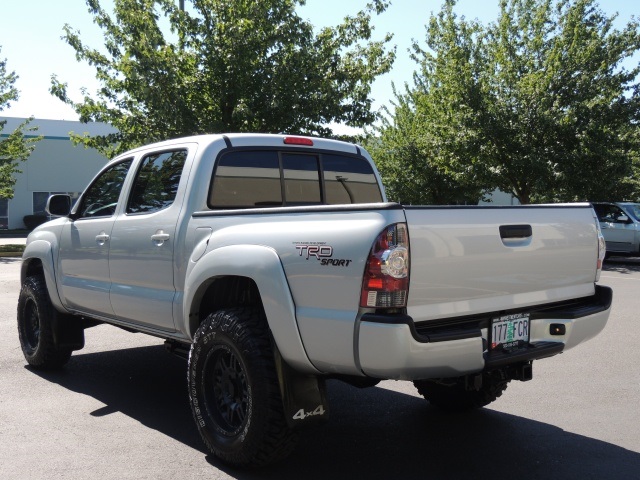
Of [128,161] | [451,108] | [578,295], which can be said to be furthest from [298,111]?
[578,295]

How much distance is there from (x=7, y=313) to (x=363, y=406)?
6.87 meters

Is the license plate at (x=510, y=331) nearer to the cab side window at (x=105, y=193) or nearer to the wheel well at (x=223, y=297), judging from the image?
the wheel well at (x=223, y=297)

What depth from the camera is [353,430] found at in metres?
4.99

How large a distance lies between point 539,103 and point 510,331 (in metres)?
19.0

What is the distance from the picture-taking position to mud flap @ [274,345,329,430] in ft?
12.8

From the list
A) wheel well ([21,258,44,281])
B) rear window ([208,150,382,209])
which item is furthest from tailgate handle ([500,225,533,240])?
wheel well ([21,258,44,281])

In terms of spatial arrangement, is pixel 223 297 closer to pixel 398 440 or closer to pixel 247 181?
pixel 247 181

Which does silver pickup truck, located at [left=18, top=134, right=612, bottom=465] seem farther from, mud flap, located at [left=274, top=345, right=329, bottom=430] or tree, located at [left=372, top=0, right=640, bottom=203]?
tree, located at [left=372, top=0, right=640, bottom=203]

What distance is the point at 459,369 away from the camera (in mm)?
3672

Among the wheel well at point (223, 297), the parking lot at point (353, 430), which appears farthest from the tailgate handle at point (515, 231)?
the wheel well at point (223, 297)

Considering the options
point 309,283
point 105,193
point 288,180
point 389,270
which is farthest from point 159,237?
point 389,270

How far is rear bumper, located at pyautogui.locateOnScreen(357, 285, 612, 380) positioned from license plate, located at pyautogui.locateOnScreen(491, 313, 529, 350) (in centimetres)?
5

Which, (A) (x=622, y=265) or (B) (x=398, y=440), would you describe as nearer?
(B) (x=398, y=440)

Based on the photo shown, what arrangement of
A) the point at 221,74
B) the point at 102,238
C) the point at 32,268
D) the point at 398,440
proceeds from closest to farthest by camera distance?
1. the point at 398,440
2. the point at 102,238
3. the point at 32,268
4. the point at 221,74
